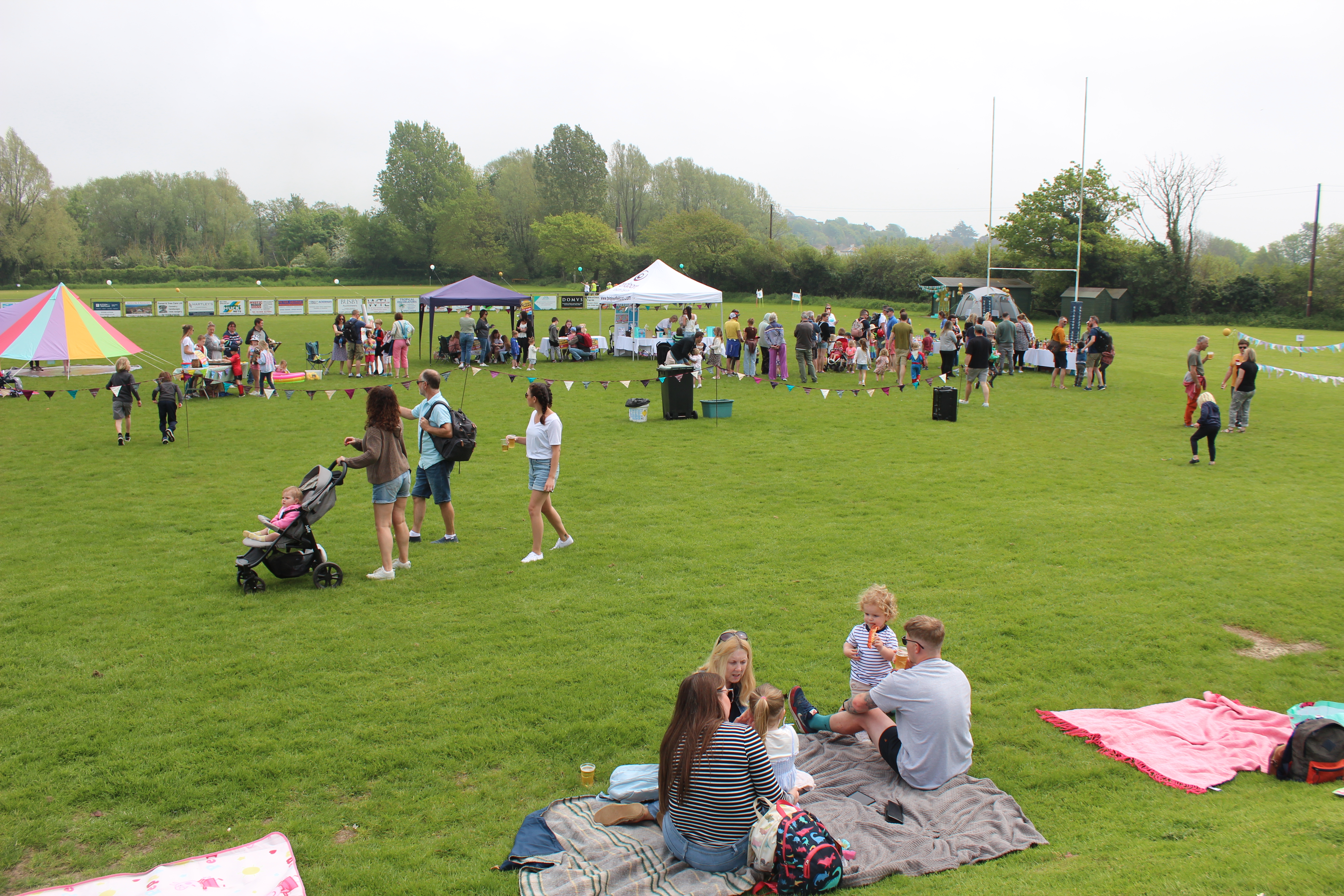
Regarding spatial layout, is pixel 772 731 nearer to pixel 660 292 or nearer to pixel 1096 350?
pixel 1096 350

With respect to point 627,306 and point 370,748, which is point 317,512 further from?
point 627,306

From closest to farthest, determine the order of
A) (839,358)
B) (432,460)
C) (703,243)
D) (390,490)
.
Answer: (390,490) → (432,460) → (839,358) → (703,243)

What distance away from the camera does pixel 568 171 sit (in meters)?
90.6

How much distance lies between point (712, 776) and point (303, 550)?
5184 millimetres

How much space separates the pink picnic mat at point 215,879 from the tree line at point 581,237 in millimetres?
37633

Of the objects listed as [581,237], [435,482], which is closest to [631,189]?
[581,237]

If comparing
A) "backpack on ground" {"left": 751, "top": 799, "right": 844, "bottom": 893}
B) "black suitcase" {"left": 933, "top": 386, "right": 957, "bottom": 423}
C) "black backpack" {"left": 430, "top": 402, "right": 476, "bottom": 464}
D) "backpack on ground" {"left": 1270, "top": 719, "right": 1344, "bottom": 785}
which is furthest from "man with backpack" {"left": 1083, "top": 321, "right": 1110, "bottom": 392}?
"backpack on ground" {"left": 751, "top": 799, "right": 844, "bottom": 893}

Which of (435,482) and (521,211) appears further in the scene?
(521,211)

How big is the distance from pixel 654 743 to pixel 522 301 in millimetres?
20969

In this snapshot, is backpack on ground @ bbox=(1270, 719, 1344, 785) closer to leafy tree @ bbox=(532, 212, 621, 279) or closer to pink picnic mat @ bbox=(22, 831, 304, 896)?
pink picnic mat @ bbox=(22, 831, 304, 896)

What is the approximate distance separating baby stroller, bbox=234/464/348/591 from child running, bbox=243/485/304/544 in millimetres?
24

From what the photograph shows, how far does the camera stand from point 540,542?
27.2 ft

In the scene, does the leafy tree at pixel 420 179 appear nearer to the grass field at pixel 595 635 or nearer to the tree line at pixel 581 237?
the tree line at pixel 581 237

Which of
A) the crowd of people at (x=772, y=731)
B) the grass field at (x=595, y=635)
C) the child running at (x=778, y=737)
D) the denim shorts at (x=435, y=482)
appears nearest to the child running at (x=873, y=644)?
the crowd of people at (x=772, y=731)
